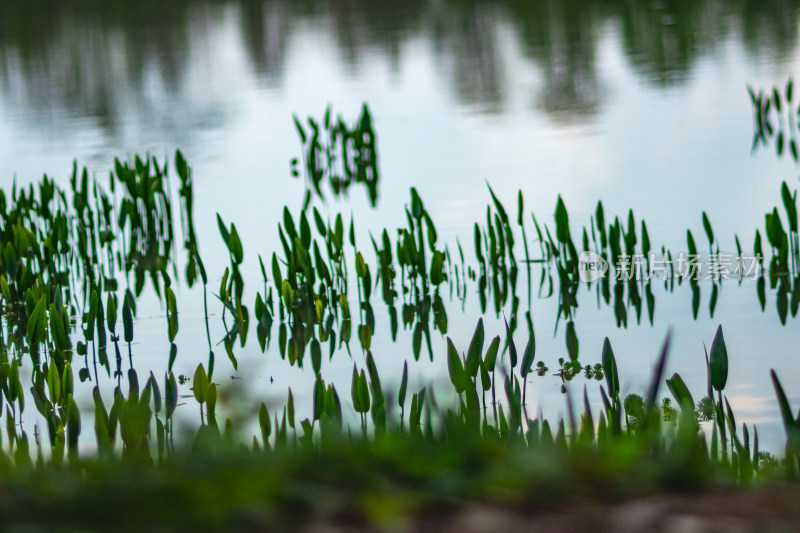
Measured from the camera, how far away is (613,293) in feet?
19.7

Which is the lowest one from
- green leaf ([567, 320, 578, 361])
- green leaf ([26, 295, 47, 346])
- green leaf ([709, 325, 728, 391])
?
green leaf ([567, 320, 578, 361])

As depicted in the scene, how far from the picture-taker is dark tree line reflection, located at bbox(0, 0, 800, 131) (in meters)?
15.4

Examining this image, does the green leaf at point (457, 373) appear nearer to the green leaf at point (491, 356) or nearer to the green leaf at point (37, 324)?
the green leaf at point (491, 356)

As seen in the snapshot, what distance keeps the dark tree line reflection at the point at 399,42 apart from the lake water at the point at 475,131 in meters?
0.10

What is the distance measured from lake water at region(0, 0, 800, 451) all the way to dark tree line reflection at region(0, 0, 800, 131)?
100 mm

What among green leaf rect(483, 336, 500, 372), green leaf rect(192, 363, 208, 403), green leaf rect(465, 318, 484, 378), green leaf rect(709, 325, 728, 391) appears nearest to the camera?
green leaf rect(709, 325, 728, 391)

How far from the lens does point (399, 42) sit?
2167cm

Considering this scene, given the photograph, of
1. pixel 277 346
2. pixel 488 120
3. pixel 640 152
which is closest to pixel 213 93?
pixel 488 120

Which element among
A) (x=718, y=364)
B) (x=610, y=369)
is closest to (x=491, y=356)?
(x=610, y=369)

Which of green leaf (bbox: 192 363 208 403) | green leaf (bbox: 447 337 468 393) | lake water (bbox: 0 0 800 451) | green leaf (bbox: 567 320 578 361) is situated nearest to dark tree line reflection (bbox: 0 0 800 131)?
lake water (bbox: 0 0 800 451)

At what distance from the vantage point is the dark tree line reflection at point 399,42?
15.4 m

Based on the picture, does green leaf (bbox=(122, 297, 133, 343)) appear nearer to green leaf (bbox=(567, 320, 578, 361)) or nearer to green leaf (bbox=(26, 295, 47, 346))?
green leaf (bbox=(26, 295, 47, 346))

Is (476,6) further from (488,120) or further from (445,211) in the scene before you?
(445,211)

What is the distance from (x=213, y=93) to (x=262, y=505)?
14.9 m
